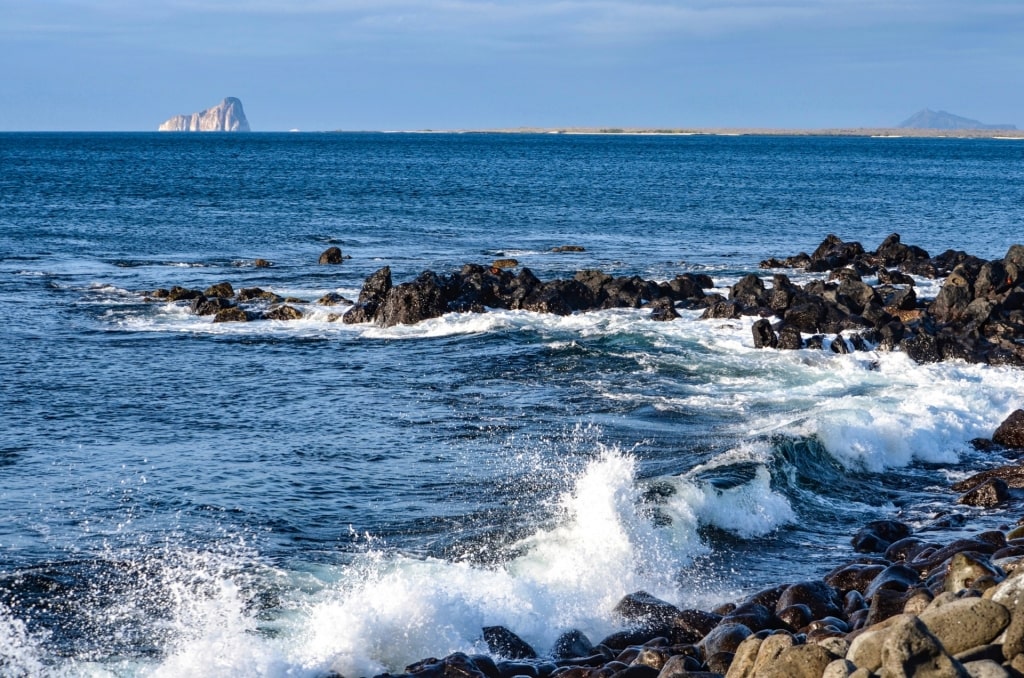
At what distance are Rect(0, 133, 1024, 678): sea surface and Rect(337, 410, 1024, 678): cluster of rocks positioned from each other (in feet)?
1.79

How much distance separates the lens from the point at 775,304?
30109 mm

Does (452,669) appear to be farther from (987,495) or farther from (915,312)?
(915,312)

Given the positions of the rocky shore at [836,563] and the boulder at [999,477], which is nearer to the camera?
the rocky shore at [836,563]

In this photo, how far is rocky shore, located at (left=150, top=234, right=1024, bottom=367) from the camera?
2650 centimetres

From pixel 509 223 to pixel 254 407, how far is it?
36.9 metres

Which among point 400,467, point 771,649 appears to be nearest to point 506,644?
point 771,649

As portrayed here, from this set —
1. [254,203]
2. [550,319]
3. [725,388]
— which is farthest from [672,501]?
[254,203]

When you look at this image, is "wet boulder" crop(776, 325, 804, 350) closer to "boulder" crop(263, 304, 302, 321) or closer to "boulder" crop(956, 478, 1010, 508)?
"boulder" crop(956, 478, 1010, 508)

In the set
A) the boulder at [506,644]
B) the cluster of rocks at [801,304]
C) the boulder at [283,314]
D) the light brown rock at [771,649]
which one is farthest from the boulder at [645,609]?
the boulder at [283,314]

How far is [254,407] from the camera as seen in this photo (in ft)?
68.9

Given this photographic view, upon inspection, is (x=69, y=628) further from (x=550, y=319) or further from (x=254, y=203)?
(x=254, y=203)

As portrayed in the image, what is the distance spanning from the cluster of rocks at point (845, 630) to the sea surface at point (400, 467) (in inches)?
21.5

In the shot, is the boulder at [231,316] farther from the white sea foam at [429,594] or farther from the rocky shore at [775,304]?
the white sea foam at [429,594]

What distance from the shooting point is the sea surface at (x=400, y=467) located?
40.7 ft
